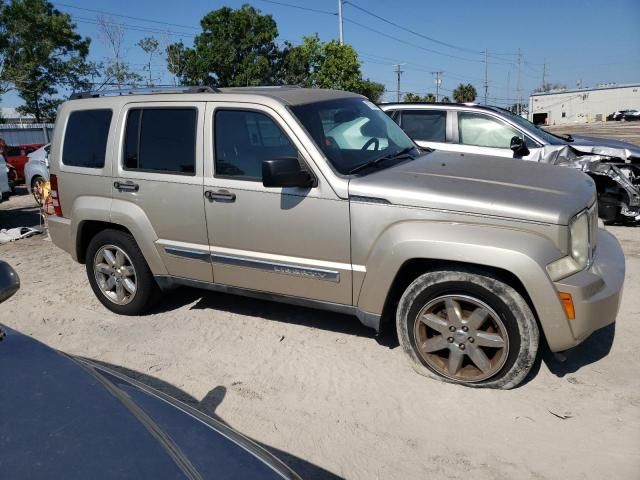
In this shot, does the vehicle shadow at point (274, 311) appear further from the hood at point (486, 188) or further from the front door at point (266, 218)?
the hood at point (486, 188)

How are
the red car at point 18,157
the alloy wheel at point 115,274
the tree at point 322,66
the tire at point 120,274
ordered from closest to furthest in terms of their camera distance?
the tire at point 120,274 < the alloy wheel at point 115,274 < the red car at point 18,157 < the tree at point 322,66

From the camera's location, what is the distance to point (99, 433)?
1.63 metres

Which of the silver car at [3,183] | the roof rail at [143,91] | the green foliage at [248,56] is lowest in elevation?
the silver car at [3,183]

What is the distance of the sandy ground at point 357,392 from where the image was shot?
2855mm

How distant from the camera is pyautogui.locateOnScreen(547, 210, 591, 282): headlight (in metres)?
3.12

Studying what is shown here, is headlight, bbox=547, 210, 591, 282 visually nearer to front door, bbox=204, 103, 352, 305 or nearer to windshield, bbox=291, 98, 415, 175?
front door, bbox=204, 103, 352, 305

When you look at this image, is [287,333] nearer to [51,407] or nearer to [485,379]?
[485,379]

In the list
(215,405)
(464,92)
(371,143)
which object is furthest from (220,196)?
(464,92)

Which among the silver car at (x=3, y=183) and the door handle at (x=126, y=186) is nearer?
the door handle at (x=126, y=186)

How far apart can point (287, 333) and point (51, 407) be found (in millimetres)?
2801

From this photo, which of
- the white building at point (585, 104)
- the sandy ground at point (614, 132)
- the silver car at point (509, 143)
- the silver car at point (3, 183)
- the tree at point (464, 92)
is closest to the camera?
the silver car at point (509, 143)

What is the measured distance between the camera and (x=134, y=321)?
4.91m

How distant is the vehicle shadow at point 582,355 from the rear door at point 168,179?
107 inches

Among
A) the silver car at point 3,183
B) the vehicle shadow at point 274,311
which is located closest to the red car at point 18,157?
the silver car at point 3,183
